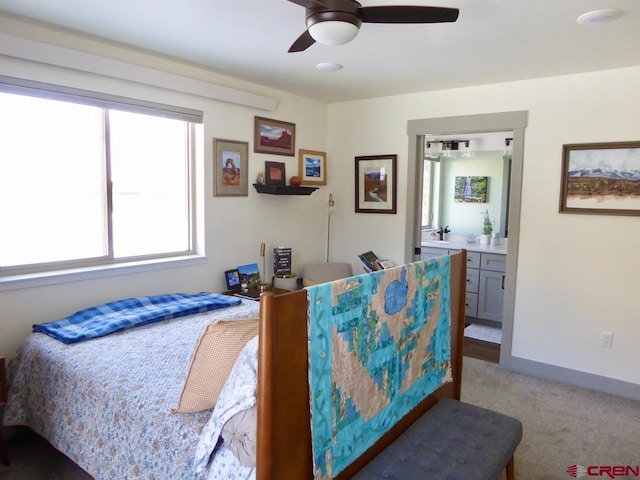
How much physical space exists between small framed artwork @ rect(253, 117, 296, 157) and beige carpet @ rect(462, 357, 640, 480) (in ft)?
8.18

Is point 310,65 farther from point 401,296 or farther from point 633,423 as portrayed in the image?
point 633,423

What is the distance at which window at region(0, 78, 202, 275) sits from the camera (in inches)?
102

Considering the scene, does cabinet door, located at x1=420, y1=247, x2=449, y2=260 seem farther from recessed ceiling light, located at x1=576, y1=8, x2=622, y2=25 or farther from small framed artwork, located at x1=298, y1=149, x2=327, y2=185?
recessed ceiling light, located at x1=576, y1=8, x2=622, y2=25

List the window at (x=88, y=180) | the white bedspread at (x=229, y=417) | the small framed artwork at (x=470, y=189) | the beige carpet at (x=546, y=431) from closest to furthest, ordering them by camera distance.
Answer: the white bedspread at (x=229, y=417), the beige carpet at (x=546, y=431), the window at (x=88, y=180), the small framed artwork at (x=470, y=189)

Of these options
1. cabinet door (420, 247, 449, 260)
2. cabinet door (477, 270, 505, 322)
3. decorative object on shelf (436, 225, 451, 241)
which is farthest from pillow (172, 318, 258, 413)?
decorative object on shelf (436, 225, 451, 241)

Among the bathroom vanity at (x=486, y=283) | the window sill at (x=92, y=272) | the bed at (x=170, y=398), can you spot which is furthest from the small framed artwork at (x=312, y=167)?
the bathroom vanity at (x=486, y=283)

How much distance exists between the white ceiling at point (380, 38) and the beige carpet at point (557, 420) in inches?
91.5

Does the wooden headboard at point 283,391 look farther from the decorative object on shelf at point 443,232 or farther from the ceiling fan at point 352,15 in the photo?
the decorative object on shelf at point 443,232

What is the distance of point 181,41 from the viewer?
2723 mm

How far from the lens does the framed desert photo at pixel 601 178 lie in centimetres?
308

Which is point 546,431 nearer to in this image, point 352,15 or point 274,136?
point 352,15

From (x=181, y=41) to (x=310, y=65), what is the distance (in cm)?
91

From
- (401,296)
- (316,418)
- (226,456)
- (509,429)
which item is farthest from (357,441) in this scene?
(509,429)

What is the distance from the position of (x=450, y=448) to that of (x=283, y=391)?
872 millimetres
